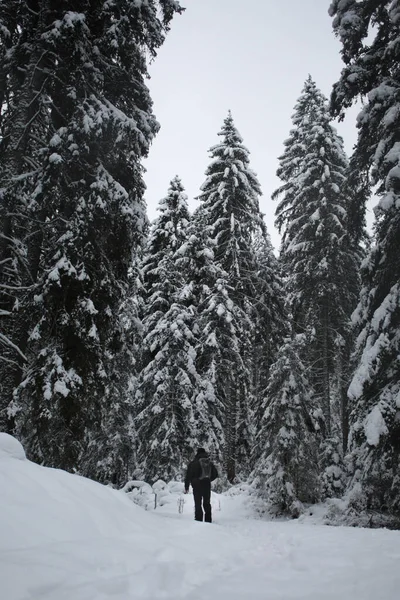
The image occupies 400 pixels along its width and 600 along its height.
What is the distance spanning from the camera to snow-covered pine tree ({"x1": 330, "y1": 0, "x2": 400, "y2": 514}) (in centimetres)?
806

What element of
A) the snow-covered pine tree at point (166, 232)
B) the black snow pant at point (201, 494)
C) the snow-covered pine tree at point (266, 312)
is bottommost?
the black snow pant at point (201, 494)

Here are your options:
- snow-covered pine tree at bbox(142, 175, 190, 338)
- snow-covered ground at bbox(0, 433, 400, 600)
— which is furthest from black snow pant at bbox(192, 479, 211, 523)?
snow-covered pine tree at bbox(142, 175, 190, 338)

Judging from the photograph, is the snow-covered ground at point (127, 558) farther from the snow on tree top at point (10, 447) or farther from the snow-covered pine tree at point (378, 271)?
the snow-covered pine tree at point (378, 271)

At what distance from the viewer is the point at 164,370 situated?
17.5 metres

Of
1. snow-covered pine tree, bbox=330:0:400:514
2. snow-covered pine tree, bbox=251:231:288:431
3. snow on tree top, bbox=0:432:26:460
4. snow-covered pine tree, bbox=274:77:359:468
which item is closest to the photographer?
snow on tree top, bbox=0:432:26:460

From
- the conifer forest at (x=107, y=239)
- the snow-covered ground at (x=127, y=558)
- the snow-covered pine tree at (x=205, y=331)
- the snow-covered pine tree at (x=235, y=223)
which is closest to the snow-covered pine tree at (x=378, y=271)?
the conifer forest at (x=107, y=239)

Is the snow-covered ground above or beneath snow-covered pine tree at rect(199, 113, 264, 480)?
beneath

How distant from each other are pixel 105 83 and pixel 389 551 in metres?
11.0

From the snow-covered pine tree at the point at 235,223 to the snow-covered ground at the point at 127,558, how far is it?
577 inches

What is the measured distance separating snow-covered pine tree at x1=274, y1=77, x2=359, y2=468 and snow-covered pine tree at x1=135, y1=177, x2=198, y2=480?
217 inches

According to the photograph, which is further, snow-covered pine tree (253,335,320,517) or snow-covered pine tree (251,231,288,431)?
snow-covered pine tree (251,231,288,431)

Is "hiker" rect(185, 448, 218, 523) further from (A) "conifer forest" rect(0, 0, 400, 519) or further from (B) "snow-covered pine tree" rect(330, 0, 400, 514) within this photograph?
(B) "snow-covered pine tree" rect(330, 0, 400, 514)

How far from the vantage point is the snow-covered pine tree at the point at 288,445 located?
39.9 feet

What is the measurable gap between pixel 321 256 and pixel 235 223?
4.71 metres
